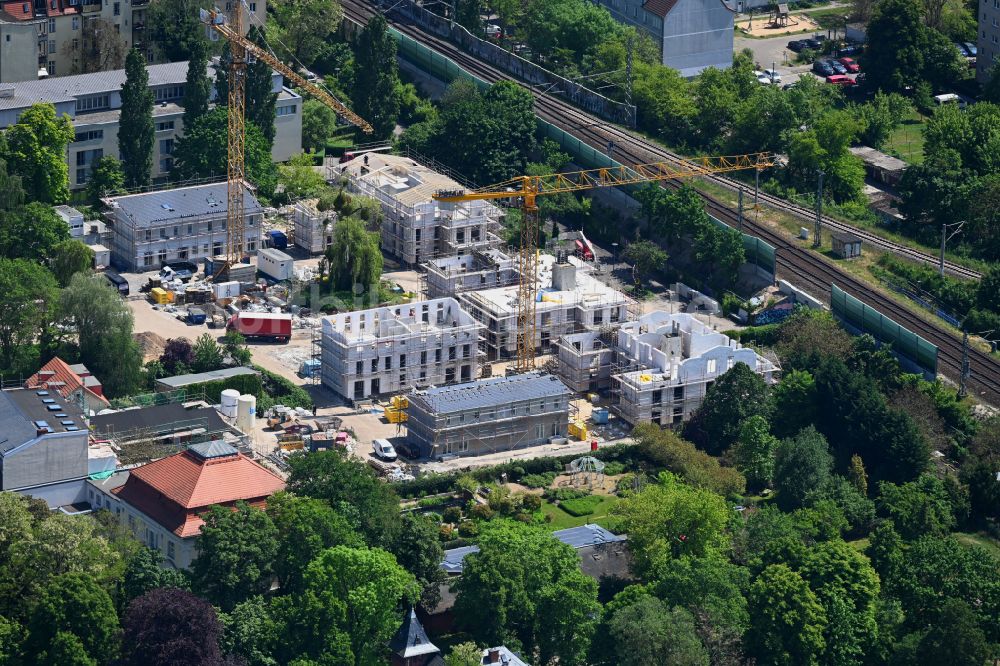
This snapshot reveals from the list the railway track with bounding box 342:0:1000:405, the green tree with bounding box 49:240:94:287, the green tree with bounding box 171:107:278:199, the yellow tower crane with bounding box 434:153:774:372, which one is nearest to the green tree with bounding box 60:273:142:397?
the green tree with bounding box 49:240:94:287

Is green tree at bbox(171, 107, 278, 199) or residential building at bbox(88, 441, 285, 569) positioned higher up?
green tree at bbox(171, 107, 278, 199)

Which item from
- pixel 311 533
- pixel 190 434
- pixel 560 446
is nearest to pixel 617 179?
pixel 560 446

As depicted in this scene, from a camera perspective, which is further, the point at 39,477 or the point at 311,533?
the point at 39,477

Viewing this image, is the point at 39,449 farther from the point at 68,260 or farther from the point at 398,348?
the point at 68,260

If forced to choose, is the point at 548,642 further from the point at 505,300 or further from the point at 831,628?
the point at 505,300

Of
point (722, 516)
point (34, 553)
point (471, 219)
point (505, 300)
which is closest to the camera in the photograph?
point (34, 553)

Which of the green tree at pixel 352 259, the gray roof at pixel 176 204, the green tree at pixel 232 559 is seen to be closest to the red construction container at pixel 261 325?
the green tree at pixel 352 259

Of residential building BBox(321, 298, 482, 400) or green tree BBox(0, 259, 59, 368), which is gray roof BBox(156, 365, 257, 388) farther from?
green tree BBox(0, 259, 59, 368)
